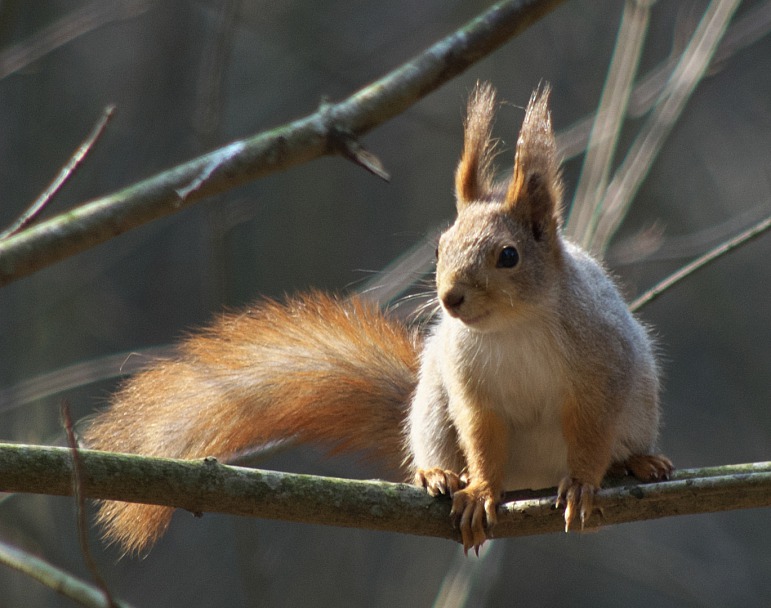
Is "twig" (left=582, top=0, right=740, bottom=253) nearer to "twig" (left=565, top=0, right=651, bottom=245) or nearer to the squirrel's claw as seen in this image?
"twig" (left=565, top=0, right=651, bottom=245)

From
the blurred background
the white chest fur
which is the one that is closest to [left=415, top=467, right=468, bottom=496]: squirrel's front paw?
the white chest fur

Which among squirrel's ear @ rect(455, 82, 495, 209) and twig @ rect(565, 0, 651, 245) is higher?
twig @ rect(565, 0, 651, 245)

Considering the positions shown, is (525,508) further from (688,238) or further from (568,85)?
(568,85)

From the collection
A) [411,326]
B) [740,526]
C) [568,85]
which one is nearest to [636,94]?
[568,85]

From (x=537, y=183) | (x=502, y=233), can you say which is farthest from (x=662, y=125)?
(x=502, y=233)

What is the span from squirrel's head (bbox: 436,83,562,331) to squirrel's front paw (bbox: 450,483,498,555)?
1.09 feet

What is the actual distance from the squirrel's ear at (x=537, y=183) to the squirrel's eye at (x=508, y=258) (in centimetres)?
12

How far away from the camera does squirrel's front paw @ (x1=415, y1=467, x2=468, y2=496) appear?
1961mm

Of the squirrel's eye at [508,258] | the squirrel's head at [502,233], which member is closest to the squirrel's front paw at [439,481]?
the squirrel's head at [502,233]

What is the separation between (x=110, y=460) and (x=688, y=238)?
254 cm

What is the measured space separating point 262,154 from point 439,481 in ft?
2.41

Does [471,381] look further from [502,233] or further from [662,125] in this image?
[662,125]

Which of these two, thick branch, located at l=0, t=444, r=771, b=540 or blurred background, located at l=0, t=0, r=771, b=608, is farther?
blurred background, located at l=0, t=0, r=771, b=608

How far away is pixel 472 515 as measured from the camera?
1.91 meters
